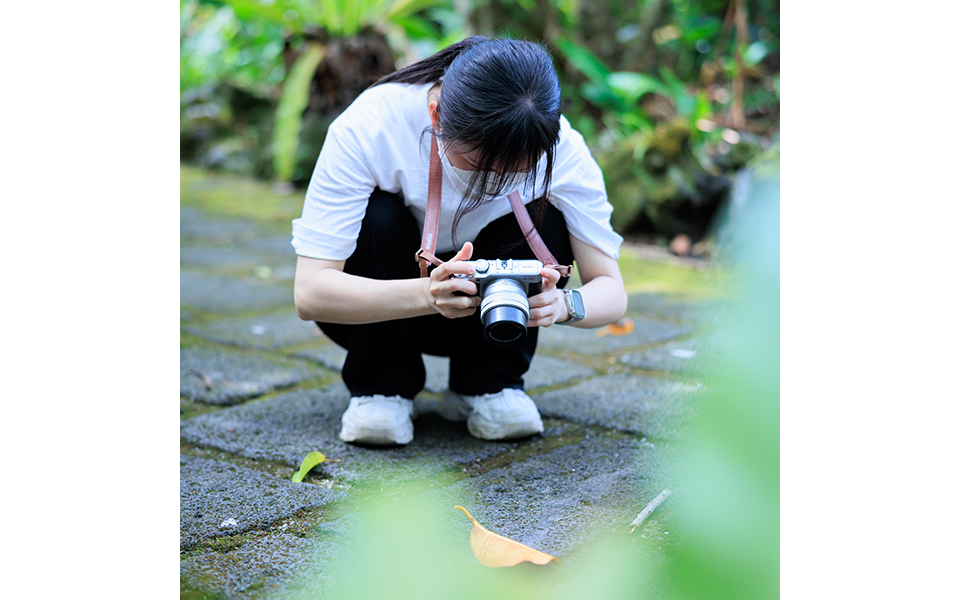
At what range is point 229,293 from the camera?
2.49 metres

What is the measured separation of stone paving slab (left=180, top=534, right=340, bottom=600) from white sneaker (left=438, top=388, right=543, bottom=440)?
45 cm

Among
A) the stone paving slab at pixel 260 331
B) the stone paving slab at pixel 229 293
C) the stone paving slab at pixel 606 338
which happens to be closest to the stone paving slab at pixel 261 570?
the stone paving slab at pixel 260 331

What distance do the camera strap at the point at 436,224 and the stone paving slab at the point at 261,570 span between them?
41cm

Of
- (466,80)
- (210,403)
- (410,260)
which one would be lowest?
(210,403)

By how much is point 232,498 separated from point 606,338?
1.19 m

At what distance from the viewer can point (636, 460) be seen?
4.31 ft

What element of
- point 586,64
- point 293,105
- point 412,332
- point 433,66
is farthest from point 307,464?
point 293,105

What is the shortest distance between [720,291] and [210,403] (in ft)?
4.68

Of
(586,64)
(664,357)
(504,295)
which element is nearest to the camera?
(504,295)

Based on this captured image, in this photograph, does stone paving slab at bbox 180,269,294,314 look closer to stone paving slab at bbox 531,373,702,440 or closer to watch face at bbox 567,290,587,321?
stone paving slab at bbox 531,373,702,440

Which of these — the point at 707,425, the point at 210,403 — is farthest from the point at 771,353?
the point at 210,403

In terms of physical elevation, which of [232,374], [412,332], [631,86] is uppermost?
[631,86]

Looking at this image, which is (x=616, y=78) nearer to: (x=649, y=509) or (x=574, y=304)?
(x=574, y=304)
